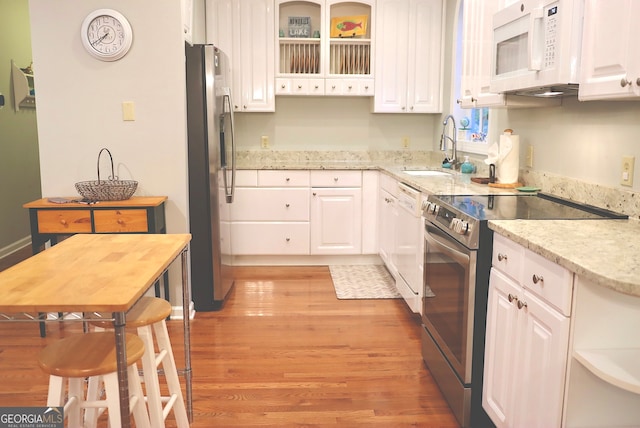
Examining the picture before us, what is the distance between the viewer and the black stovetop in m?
2.28

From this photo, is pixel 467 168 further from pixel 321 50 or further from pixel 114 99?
pixel 114 99

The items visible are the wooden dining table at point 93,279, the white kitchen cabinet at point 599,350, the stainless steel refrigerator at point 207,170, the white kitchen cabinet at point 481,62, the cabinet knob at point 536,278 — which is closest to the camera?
the wooden dining table at point 93,279

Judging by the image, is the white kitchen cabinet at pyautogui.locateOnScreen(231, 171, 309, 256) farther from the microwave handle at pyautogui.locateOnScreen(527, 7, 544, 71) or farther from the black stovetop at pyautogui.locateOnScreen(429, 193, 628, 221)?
the microwave handle at pyautogui.locateOnScreen(527, 7, 544, 71)

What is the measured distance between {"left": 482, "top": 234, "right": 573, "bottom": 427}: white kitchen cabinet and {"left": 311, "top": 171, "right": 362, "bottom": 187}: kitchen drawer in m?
2.76

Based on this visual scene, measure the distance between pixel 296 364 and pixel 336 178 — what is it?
2.18m

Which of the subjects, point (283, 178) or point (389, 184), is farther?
point (283, 178)

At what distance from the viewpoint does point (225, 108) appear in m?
4.05

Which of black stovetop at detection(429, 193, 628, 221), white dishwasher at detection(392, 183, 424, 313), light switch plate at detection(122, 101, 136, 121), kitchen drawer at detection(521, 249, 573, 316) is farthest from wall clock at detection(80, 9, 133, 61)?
kitchen drawer at detection(521, 249, 573, 316)

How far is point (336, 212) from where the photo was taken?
493 cm

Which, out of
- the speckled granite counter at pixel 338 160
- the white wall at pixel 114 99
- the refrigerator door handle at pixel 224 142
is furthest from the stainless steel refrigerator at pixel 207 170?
the speckled granite counter at pixel 338 160

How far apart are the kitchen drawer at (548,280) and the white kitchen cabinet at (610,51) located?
619 mm

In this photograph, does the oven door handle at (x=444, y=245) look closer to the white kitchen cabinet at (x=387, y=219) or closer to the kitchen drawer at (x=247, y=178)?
the white kitchen cabinet at (x=387, y=219)

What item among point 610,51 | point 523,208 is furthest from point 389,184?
point 610,51

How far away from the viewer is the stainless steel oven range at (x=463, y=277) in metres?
2.24
